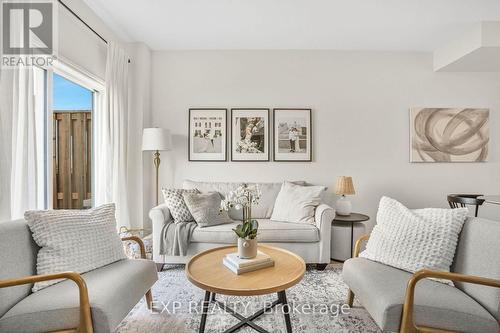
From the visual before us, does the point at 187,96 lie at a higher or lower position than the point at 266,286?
higher

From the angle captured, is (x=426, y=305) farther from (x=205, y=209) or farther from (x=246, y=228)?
(x=205, y=209)

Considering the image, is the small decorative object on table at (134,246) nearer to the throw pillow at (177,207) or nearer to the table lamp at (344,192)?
the throw pillow at (177,207)

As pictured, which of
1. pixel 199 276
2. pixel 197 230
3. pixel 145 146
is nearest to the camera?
pixel 199 276

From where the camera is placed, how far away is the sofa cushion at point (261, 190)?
328 cm

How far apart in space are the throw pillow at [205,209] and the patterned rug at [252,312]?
66 centimetres

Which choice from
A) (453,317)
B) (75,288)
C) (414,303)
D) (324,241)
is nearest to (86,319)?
(75,288)

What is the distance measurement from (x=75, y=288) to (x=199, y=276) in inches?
27.8

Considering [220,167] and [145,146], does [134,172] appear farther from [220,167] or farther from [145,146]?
[220,167]

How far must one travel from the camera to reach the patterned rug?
1.83 meters

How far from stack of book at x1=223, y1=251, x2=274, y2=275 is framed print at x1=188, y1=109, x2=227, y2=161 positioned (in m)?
2.04

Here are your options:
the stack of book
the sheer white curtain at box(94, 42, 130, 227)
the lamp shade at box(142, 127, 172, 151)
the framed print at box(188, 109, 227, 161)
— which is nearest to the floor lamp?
the lamp shade at box(142, 127, 172, 151)

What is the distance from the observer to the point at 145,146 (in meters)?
3.31

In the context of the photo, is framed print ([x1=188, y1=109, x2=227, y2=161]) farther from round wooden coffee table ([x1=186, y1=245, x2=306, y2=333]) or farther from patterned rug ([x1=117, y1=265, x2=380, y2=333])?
round wooden coffee table ([x1=186, y1=245, x2=306, y2=333])

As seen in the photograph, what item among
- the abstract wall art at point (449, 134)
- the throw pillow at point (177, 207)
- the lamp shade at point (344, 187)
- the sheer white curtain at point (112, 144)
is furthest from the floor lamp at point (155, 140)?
the abstract wall art at point (449, 134)
